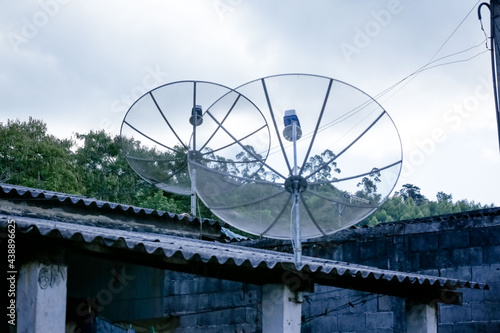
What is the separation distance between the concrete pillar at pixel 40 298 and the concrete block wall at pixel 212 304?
4481 millimetres

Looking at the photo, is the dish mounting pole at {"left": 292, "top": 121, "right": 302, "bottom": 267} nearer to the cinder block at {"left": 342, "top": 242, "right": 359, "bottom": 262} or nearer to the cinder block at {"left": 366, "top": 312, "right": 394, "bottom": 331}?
the cinder block at {"left": 366, "top": 312, "right": 394, "bottom": 331}

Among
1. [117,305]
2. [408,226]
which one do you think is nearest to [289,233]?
[408,226]

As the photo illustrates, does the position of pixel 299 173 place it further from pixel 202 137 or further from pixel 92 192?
pixel 92 192

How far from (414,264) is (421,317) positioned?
1285 mm

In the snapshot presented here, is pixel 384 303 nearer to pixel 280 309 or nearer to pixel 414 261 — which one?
pixel 414 261

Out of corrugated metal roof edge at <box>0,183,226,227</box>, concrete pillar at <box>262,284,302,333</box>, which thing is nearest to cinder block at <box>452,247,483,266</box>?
concrete pillar at <box>262,284,302,333</box>

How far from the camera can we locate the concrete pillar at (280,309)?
723 cm

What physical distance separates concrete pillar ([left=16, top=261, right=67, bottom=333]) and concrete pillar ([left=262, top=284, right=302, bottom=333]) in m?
2.05

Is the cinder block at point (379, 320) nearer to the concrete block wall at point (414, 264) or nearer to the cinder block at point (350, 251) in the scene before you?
the concrete block wall at point (414, 264)

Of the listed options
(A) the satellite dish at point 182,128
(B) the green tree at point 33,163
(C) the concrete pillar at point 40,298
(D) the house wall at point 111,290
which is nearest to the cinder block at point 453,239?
(A) the satellite dish at point 182,128

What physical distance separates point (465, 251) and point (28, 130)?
19138 mm

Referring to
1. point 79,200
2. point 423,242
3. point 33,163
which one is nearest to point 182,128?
point 79,200

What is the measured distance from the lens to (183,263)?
678cm

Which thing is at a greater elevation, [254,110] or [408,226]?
[254,110]
